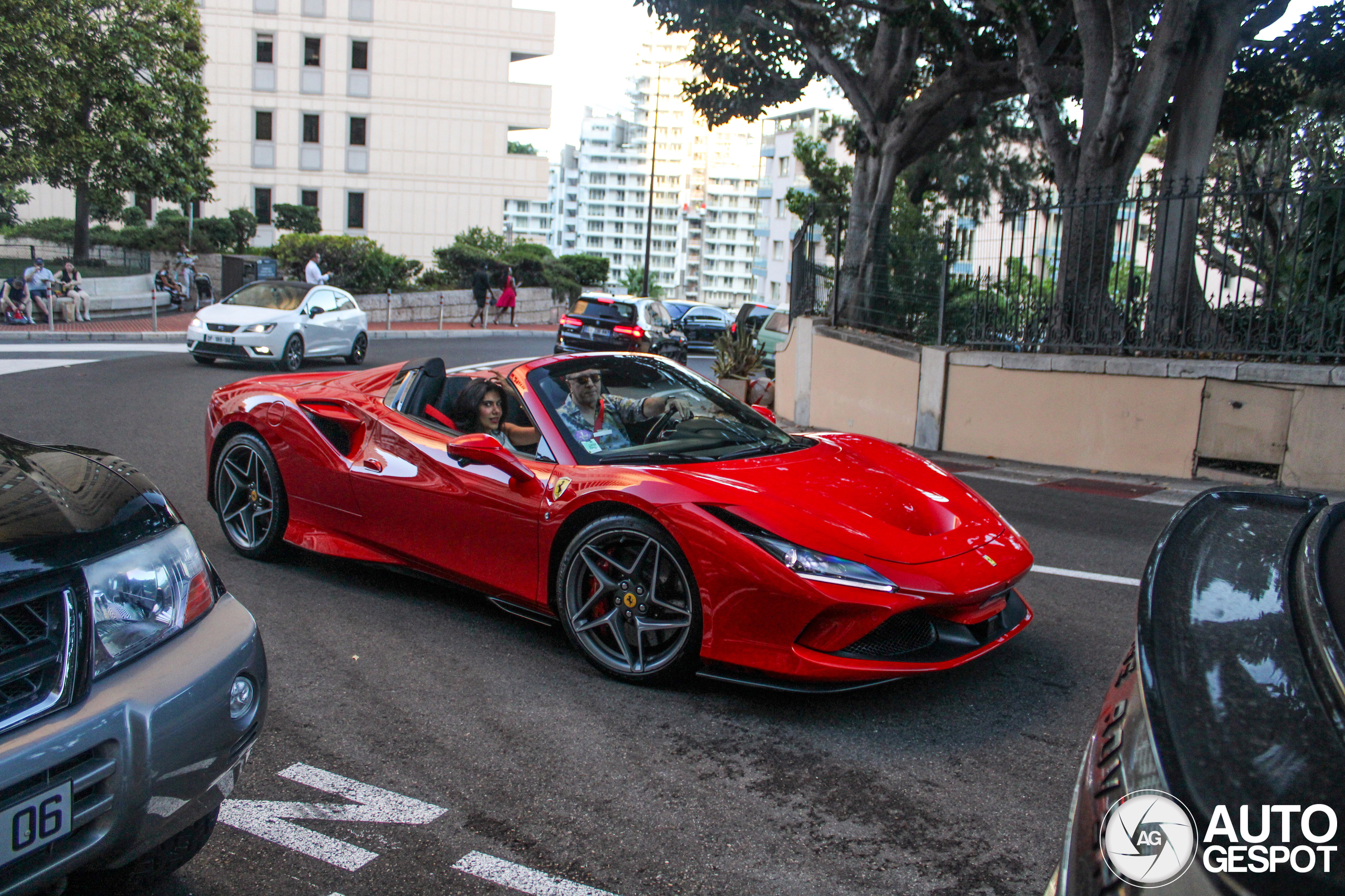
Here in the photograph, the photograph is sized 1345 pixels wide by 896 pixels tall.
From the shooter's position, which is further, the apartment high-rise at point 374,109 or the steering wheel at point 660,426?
the apartment high-rise at point 374,109

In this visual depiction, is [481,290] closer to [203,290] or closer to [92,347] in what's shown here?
[203,290]

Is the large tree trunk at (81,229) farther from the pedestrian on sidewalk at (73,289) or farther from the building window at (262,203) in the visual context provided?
the building window at (262,203)

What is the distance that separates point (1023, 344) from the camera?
11.0 metres

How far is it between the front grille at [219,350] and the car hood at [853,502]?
569 inches

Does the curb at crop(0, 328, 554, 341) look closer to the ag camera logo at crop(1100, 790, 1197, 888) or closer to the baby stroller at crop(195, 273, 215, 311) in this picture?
the baby stroller at crop(195, 273, 215, 311)

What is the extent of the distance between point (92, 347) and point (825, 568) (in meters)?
19.7

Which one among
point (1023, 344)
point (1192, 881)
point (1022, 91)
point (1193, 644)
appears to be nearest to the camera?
point (1192, 881)

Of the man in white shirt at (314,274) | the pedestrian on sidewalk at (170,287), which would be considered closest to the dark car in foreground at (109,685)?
the man in white shirt at (314,274)

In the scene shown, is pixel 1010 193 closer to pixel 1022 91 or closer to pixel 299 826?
pixel 1022 91

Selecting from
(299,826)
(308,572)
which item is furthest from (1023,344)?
(299,826)

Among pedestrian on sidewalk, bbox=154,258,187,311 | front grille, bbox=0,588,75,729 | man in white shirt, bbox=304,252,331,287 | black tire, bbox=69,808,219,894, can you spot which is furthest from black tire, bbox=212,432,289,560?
pedestrian on sidewalk, bbox=154,258,187,311

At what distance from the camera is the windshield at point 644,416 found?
15.4 ft

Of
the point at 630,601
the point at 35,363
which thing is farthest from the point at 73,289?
the point at 630,601

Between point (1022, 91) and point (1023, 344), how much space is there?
28.3 feet
